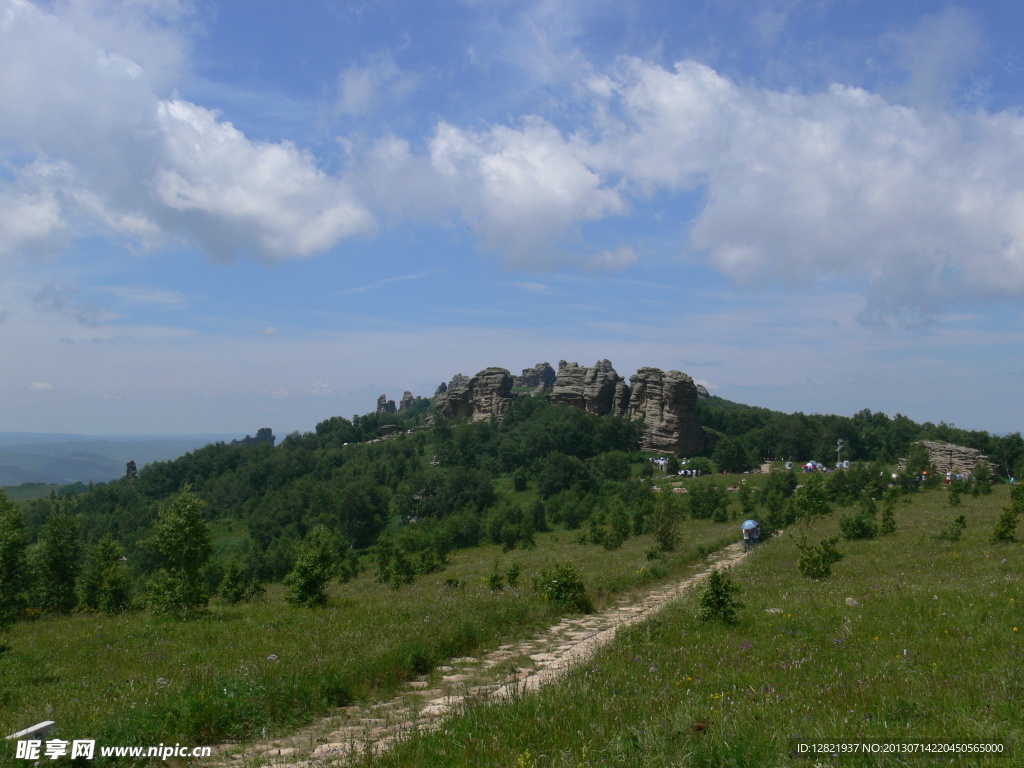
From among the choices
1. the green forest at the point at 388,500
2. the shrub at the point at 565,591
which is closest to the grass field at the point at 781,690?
the shrub at the point at 565,591

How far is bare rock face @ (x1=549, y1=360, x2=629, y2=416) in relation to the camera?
381 feet

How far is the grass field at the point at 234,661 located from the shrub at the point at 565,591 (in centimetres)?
54

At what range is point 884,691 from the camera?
6148mm

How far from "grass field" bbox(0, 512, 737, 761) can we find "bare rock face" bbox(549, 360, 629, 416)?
101208 millimetres

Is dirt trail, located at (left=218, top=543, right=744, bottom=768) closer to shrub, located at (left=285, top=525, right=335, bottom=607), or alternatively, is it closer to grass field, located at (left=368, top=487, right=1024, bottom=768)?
grass field, located at (left=368, top=487, right=1024, bottom=768)

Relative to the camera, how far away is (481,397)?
13688 centimetres

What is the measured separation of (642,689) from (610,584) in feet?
40.1

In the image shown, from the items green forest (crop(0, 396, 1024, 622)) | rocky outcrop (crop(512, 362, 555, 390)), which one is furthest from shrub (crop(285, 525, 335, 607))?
rocky outcrop (crop(512, 362, 555, 390))

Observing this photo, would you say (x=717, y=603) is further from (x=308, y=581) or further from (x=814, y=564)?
(x=308, y=581)

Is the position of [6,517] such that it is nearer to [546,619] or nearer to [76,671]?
[76,671]

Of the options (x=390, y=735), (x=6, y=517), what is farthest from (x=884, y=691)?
(x=6, y=517)

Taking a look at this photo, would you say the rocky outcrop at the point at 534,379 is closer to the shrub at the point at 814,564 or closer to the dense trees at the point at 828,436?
the dense trees at the point at 828,436

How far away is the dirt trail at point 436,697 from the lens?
6438 millimetres

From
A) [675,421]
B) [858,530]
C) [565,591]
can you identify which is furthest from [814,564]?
[675,421]
